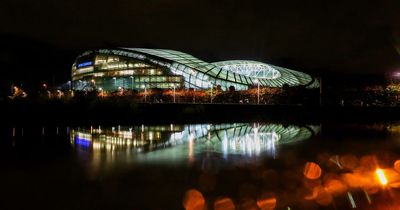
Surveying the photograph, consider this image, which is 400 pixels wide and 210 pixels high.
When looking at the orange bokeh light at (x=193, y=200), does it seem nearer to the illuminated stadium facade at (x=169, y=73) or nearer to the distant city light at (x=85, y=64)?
the illuminated stadium facade at (x=169, y=73)

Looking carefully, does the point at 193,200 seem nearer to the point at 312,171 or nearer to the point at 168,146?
the point at 312,171

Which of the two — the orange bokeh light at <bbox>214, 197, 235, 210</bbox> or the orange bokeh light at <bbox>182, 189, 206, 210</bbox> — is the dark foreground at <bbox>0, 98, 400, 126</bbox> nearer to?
the orange bokeh light at <bbox>182, 189, 206, 210</bbox>

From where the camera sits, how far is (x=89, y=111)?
96.8ft

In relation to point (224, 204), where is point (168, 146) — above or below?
above

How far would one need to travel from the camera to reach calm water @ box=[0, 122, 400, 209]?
24.2ft

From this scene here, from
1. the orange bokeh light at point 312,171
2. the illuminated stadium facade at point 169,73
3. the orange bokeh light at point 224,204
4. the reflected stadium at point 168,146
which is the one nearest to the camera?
the orange bokeh light at point 224,204

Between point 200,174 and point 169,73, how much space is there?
74.0 meters

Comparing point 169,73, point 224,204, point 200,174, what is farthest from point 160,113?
point 169,73

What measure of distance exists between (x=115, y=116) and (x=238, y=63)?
67891 mm

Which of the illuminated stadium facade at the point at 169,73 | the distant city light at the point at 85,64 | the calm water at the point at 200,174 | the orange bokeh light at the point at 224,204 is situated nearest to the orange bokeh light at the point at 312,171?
the calm water at the point at 200,174

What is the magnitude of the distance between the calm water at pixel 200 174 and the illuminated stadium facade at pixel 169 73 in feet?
201

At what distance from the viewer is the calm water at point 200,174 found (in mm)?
7383

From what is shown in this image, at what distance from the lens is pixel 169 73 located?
83125mm

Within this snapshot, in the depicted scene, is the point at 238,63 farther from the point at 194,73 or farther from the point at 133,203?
the point at 133,203
